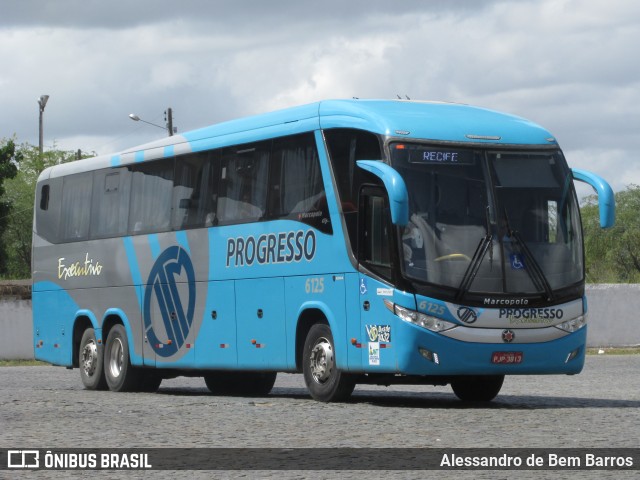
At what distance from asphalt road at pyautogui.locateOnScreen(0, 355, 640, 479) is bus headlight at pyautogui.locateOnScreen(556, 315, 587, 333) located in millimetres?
911

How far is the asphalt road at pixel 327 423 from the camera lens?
12.0 m

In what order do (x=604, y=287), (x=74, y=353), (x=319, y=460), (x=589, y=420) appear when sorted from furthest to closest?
(x=604, y=287) → (x=74, y=353) → (x=589, y=420) → (x=319, y=460)

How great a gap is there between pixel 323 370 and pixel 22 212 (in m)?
83.1

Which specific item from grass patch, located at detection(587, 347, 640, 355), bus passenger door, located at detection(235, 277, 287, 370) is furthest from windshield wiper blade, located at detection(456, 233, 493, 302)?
grass patch, located at detection(587, 347, 640, 355)

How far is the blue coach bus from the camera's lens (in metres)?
16.2

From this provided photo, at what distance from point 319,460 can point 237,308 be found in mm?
8769

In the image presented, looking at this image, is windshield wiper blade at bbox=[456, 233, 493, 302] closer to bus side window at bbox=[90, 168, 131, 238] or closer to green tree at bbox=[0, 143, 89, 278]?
bus side window at bbox=[90, 168, 131, 238]

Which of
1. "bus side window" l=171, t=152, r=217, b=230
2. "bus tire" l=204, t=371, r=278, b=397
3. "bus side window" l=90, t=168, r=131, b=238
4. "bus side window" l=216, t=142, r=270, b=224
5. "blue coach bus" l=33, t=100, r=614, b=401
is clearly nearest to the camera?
"blue coach bus" l=33, t=100, r=614, b=401

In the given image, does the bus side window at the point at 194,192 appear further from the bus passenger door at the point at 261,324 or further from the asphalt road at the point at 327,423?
the asphalt road at the point at 327,423

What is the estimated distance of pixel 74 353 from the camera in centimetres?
2423

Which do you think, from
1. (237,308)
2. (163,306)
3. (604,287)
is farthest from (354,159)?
(604,287)

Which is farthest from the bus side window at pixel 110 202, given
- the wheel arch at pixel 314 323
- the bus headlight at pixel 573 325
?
the bus headlight at pixel 573 325

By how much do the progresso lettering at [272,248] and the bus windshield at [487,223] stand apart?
1.82 m

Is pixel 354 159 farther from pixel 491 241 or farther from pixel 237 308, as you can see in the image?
pixel 237 308
